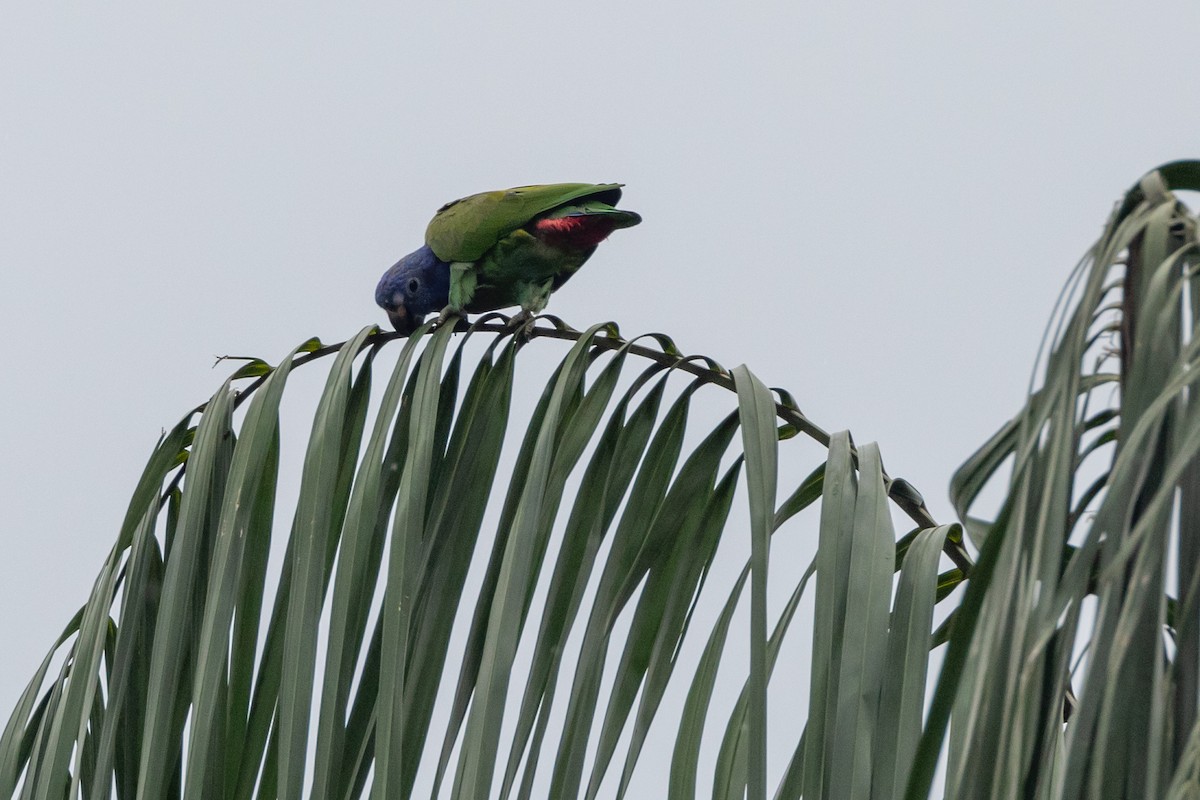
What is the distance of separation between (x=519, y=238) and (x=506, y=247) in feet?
Answer: 0.19

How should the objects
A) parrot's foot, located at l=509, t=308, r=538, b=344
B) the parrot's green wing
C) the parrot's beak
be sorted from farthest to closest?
the parrot's beak → the parrot's green wing → parrot's foot, located at l=509, t=308, r=538, b=344

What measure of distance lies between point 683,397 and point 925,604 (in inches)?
20.8

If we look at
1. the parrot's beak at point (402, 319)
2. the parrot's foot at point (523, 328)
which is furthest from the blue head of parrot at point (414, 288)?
the parrot's foot at point (523, 328)

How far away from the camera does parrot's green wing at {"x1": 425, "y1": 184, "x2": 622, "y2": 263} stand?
8.99 ft

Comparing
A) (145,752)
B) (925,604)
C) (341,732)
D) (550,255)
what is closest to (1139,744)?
(925,604)

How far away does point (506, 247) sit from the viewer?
113 inches

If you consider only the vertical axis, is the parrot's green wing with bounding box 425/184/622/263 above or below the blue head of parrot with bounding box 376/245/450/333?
above

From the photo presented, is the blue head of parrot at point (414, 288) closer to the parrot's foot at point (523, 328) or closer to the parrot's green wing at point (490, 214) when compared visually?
the parrot's green wing at point (490, 214)

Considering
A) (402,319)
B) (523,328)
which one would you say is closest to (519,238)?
(402,319)

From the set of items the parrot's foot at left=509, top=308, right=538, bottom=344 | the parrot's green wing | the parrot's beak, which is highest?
the parrot's green wing

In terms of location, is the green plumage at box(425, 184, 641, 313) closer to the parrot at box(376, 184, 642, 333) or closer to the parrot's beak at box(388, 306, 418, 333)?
the parrot at box(376, 184, 642, 333)

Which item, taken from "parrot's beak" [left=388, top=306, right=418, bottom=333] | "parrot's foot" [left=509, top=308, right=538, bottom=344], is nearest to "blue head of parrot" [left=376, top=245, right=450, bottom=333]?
"parrot's beak" [left=388, top=306, right=418, bottom=333]

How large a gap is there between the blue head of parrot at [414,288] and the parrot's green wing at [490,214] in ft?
0.20

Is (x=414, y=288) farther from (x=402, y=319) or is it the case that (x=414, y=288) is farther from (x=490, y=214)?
(x=490, y=214)
